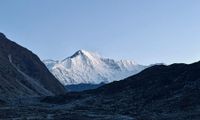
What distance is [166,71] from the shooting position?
13788 cm

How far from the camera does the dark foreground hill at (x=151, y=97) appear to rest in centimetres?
9400

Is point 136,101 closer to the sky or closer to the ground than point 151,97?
closer to the ground

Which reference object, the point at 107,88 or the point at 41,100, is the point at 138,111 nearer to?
the point at 107,88

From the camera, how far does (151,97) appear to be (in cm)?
11469

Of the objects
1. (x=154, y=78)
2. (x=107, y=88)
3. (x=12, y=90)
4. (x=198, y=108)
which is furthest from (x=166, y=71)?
(x=12, y=90)

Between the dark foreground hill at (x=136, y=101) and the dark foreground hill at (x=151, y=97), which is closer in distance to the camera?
the dark foreground hill at (x=136, y=101)

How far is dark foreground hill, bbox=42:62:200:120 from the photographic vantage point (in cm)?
9400

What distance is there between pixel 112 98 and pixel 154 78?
46.4 ft

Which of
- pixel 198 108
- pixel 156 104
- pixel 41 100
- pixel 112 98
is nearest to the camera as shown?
pixel 198 108

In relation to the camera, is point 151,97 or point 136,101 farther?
point 136,101

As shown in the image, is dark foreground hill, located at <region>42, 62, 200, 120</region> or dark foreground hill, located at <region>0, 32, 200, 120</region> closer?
dark foreground hill, located at <region>0, 32, 200, 120</region>

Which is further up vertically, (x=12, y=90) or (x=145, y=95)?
(x=12, y=90)

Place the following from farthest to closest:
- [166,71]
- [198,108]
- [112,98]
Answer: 1. [166,71]
2. [112,98]
3. [198,108]

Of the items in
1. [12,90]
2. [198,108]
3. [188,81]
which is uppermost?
[12,90]
